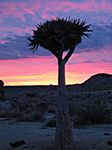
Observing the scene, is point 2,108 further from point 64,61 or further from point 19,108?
point 64,61

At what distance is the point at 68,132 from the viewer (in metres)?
15.2

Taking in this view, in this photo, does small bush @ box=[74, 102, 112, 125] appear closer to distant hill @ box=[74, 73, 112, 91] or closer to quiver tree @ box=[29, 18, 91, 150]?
quiver tree @ box=[29, 18, 91, 150]

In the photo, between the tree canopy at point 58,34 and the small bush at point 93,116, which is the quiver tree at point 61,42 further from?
the small bush at point 93,116

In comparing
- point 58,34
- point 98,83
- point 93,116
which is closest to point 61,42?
point 58,34

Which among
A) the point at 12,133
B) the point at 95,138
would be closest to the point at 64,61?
the point at 95,138

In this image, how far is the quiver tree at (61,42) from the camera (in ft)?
49.2

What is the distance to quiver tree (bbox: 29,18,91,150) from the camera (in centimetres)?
1501

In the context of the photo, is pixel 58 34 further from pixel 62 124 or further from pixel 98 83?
pixel 98 83

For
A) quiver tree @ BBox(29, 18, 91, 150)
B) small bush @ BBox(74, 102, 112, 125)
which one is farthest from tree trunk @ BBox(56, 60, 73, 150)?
Result: small bush @ BBox(74, 102, 112, 125)

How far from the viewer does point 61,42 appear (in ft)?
49.5

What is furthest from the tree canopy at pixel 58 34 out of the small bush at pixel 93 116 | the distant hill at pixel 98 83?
the distant hill at pixel 98 83

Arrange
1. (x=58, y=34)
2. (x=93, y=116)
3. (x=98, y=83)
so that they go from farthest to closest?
1. (x=98, y=83)
2. (x=93, y=116)
3. (x=58, y=34)

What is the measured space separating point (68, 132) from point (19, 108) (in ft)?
86.1

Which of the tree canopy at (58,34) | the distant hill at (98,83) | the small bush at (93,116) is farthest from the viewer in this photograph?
the distant hill at (98,83)
